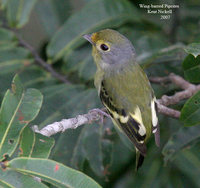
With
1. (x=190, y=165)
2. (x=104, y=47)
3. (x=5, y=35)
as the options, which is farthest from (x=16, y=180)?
(x=190, y=165)

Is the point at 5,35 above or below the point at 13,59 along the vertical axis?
above

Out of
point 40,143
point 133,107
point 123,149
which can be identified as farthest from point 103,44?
point 40,143

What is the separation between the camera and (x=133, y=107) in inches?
105

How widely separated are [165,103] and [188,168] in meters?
1.03

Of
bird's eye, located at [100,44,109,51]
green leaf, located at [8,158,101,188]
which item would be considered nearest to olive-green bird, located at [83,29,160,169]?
bird's eye, located at [100,44,109,51]

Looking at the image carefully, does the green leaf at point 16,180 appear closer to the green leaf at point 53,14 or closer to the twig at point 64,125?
the twig at point 64,125

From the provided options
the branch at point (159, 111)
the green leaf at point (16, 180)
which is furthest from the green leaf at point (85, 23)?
the green leaf at point (16, 180)

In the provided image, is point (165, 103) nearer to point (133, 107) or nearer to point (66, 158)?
point (133, 107)

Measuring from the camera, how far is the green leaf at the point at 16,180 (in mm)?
1635

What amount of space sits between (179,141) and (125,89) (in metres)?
0.52

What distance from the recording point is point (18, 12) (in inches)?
132

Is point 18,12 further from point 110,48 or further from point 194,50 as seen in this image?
point 194,50

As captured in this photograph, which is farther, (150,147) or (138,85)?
(150,147)

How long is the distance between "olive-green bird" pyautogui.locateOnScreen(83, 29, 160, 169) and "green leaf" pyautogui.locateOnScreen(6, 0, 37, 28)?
0.68 m
